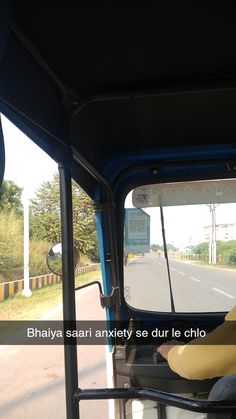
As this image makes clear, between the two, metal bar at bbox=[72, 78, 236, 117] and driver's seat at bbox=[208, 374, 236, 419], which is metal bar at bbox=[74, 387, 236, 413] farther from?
metal bar at bbox=[72, 78, 236, 117]

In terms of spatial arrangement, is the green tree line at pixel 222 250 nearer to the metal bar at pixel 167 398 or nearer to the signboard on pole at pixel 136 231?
the signboard on pole at pixel 136 231

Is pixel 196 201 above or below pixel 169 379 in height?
above

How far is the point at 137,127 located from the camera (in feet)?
8.37

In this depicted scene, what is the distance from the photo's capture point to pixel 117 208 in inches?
121

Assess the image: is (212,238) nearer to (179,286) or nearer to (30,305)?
(179,286)

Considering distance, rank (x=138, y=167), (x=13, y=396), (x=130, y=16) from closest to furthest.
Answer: (x=130, y=16), (x=138, y=167), (x=13, y=396)

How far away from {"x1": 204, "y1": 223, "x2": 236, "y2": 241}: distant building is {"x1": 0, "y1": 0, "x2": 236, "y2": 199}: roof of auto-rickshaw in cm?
Answer: 64

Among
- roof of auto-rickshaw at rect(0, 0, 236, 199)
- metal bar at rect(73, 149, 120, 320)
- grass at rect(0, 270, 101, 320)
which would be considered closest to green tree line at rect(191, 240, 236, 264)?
metal bar at rect(73, 149, 120, 320)

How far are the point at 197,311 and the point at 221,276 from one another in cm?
28

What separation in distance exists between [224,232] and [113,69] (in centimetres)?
151

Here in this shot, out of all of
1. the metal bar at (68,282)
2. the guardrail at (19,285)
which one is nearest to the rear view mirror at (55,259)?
the metal bar at (68,282)

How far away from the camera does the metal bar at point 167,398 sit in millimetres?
1406

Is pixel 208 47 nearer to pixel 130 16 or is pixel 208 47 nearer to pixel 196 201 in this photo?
pixel 130 16

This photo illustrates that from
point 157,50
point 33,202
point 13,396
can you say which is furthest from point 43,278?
point 157,50
